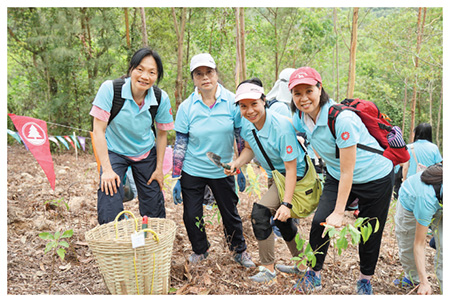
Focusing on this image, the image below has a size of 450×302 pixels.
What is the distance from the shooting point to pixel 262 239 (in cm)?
289

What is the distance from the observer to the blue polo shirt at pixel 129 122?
2891 millimetres

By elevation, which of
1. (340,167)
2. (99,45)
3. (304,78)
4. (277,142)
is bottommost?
(340,167)

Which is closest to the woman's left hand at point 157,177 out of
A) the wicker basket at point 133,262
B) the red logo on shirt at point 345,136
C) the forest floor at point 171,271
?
the forest floor at point 171,271

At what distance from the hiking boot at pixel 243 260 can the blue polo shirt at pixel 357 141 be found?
1.16m

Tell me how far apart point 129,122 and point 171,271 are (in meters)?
1.29

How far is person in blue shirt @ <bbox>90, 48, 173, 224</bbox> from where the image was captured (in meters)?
2.86

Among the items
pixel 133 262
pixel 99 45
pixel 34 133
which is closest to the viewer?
pixel 133 262

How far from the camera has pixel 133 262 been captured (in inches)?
93.1

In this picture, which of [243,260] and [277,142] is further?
[243,260]

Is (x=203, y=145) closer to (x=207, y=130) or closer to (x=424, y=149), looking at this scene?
(x=207, y=130)

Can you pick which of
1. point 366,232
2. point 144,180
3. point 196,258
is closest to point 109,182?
point 144,180

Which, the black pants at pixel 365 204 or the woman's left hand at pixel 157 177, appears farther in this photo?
the woman's left hand at pixel 157 177

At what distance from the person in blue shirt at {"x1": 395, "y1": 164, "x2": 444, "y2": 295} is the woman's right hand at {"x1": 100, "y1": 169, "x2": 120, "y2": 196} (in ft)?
7.82

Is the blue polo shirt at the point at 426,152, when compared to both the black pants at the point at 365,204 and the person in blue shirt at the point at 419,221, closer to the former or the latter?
the person in blue shirt at the point at 419,221
